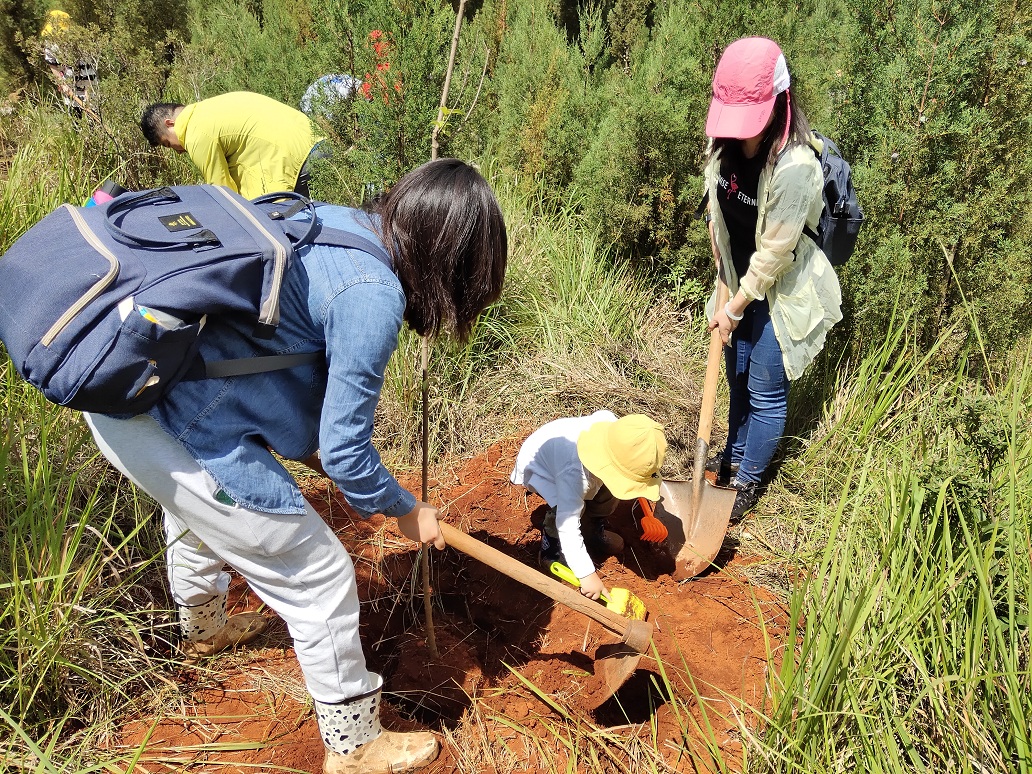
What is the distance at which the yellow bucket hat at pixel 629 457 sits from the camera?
2.44 metres

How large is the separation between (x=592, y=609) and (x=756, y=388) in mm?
1314

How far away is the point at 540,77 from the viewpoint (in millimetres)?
5773

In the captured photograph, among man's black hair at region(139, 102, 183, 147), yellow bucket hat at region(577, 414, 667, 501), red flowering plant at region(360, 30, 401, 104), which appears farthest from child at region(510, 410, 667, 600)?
man's black hair at region(139, 102, 183, 147)

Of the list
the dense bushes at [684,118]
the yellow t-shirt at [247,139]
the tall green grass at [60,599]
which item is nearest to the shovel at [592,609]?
the tall green grass at [60,599]

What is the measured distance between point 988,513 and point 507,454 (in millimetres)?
2122

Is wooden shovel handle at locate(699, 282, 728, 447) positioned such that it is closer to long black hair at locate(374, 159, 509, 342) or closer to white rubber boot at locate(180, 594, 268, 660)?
long black hair at locate(374, 159, 509, 342)

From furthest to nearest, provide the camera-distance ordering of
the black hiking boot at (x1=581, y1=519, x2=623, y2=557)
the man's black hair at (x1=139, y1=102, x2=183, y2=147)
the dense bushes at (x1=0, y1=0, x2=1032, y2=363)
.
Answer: the man's black hair at (x1=139, y1=102, x2=183, y2=147) → the dense bushes at (x1=0, y1=0, x2=1032, y2=363) → the black hiking boot at (x1=581, y1=519, x2=623, y2=557)

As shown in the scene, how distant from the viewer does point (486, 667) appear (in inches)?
104

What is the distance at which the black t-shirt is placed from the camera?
2.73 meters

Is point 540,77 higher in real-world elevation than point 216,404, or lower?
higher

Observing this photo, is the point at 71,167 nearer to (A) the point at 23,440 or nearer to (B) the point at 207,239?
(A) the point at 23,440

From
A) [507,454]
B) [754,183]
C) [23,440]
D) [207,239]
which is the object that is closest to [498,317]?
[507,454]

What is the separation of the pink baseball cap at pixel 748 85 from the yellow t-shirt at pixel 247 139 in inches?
89.2

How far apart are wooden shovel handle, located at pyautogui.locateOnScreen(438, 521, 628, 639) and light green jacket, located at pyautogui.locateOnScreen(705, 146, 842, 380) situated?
1.28m
